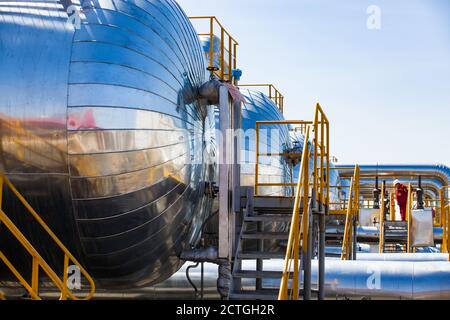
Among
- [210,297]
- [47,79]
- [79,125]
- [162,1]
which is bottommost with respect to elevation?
[210,297]

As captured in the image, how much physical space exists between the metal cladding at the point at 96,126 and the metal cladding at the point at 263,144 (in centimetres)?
489

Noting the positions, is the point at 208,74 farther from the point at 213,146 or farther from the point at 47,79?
the point at 47,79

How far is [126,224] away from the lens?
785 centimetres

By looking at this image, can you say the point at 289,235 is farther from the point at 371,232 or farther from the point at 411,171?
the point at 411,171

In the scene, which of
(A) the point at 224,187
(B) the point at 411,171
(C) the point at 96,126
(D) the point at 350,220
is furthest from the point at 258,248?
(B) the point at 411,171

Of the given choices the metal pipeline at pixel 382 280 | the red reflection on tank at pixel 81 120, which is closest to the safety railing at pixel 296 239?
the metal pipeline at pixel 382 280

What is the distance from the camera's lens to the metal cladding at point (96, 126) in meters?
7.35

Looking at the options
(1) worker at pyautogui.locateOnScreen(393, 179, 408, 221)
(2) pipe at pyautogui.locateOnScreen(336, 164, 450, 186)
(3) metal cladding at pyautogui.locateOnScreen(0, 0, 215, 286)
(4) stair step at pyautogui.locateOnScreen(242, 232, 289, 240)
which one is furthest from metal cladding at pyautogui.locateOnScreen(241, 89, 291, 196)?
(2) pipe at pyautogui.locateOnScreen(336, 164, 450, 186)

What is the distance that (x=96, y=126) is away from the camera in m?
7.43

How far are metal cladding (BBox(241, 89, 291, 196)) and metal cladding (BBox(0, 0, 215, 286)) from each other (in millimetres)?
4888

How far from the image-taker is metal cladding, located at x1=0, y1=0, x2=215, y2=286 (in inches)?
289

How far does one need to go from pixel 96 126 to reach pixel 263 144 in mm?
6573
